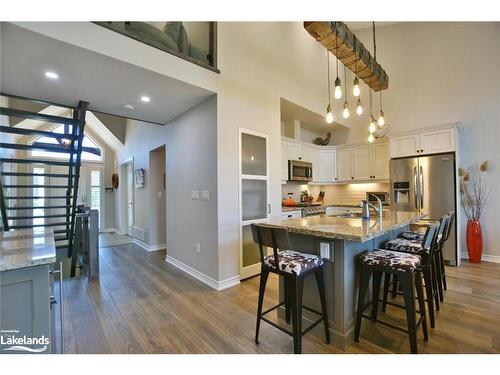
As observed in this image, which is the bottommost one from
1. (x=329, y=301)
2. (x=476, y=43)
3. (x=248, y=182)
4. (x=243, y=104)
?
(x=329, y=301)

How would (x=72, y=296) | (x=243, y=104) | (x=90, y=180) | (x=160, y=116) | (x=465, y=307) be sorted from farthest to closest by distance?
(x=90, y=180), (x=160, y=116), (x=243, y=104), (x=72, y=296), (x=465, y=307)

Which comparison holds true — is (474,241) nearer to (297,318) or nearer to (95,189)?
(297,318)

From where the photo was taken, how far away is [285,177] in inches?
184

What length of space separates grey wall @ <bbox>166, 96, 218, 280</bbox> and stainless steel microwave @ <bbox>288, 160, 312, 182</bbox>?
206 cm

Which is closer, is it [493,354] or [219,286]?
[493,354]

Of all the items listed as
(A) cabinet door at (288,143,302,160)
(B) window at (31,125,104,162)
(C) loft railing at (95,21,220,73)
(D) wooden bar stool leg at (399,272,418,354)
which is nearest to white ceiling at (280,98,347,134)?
(A) cabinet door at (288,143,302,160)

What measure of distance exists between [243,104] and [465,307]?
350 cm

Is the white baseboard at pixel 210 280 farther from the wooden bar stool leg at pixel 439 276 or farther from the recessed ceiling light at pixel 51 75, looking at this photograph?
the recessed ceiling light at pixel 51 75

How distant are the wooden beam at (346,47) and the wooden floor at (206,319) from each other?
9.09 feet

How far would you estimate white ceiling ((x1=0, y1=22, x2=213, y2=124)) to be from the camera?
2.11 metres

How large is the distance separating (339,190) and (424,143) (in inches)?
83.7
